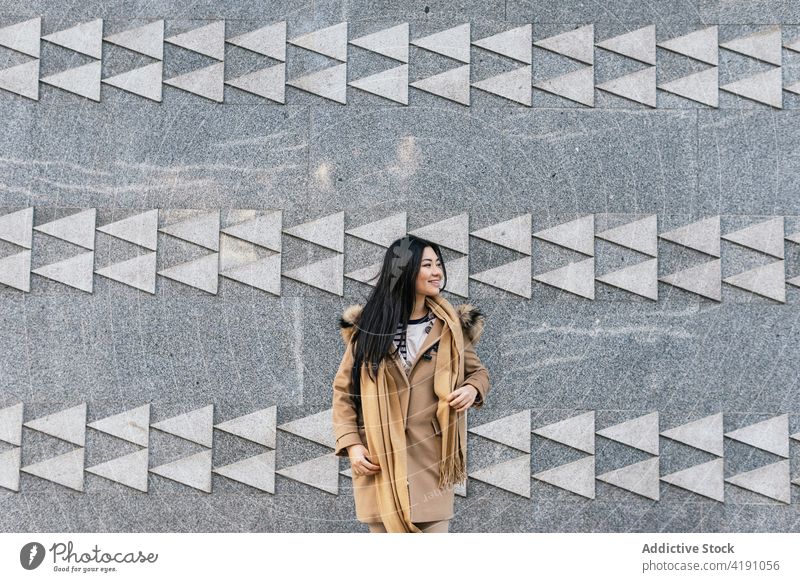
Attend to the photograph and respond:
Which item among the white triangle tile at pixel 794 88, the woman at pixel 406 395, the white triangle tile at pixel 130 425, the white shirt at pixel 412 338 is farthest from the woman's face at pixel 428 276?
the white triangle tile at pixel 794 88

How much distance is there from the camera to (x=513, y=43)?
6.54m

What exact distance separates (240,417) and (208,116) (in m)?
1.95

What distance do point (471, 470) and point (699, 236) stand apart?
6.90 ft

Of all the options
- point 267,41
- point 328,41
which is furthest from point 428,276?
point 267,41

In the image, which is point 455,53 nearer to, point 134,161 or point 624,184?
point 624,184

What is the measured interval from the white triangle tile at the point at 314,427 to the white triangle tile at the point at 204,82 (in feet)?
Result: 6.96

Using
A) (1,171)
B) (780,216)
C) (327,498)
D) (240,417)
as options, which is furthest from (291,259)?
(780,216)

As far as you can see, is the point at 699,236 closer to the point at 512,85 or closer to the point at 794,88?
the point at 794,88

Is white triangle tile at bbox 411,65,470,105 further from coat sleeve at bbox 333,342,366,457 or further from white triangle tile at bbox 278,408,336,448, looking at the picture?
coat sleeve at bbox 333,342,366,457

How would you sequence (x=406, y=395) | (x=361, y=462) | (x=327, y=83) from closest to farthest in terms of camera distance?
(x=361, y=462)
(x=406, y=395)
(x=327, y=83)

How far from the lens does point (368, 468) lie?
15.3 ft

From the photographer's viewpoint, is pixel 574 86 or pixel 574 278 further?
pixel 574 86

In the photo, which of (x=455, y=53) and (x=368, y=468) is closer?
(x=368, y=468)

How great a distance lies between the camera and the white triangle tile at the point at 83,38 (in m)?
6.50
